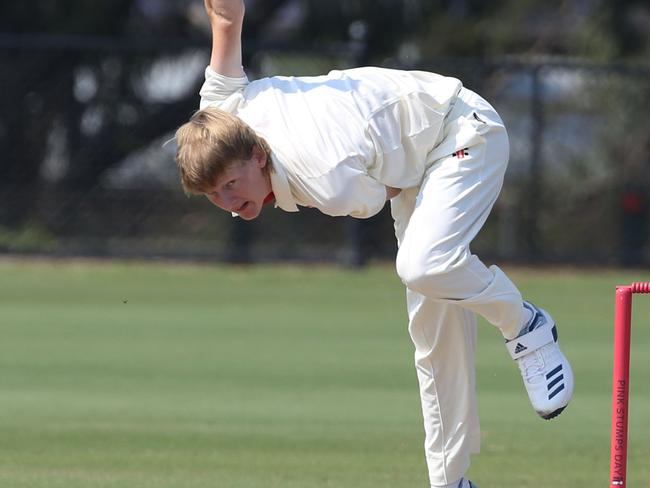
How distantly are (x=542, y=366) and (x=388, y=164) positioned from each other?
933mm

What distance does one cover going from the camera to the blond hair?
514cm

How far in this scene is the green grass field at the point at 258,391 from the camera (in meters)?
6.88

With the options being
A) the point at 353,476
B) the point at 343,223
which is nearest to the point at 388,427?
the point at 353,476

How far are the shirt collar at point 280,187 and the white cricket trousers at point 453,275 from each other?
0.44 metres

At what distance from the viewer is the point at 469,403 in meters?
5.95

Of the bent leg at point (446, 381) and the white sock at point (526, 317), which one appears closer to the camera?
the white sock at point (526, 317)

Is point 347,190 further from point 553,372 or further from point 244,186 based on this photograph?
point 553,372

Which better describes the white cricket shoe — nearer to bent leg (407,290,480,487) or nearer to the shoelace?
the shoelace

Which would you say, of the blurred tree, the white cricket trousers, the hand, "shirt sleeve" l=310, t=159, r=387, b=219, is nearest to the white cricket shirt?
"shirt sleeve" l=310, t=159, r=387, b=219

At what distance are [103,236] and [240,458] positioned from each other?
10171mm

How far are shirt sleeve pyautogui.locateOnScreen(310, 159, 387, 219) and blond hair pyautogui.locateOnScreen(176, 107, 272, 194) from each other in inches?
9.6

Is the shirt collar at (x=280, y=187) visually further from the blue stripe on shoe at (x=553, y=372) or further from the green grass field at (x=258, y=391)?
the green grass field at (x=258, y=391)

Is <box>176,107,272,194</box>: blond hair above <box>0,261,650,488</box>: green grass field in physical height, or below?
above

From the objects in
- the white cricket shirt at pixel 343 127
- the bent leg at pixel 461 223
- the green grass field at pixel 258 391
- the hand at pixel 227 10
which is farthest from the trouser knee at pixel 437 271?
the green grass field at pixel 258 391
